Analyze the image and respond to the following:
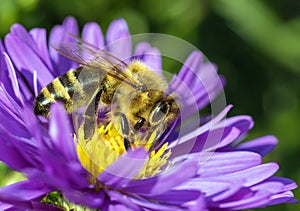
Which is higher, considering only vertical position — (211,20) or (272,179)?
(211,20)

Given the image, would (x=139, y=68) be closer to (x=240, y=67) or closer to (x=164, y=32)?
(x=164, y=32)

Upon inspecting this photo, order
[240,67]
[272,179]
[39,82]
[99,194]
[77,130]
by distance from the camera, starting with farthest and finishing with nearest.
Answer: [240,67] → [39,82] → [77,130] → [272,179] → [99,194]

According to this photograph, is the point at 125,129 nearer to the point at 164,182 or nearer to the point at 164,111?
the point at 164,111

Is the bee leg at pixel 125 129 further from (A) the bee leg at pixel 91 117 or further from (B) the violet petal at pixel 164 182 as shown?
(B) the violet petal at pixel 164 182

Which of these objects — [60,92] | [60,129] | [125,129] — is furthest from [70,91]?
[60,129]

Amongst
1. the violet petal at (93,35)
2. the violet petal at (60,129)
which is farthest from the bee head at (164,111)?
the violet petal at (93,35)

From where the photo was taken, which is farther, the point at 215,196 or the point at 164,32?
the point at 164,32

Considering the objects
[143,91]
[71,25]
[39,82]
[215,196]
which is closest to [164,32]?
[71,25]

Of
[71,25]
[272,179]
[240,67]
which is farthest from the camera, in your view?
[240,67]
